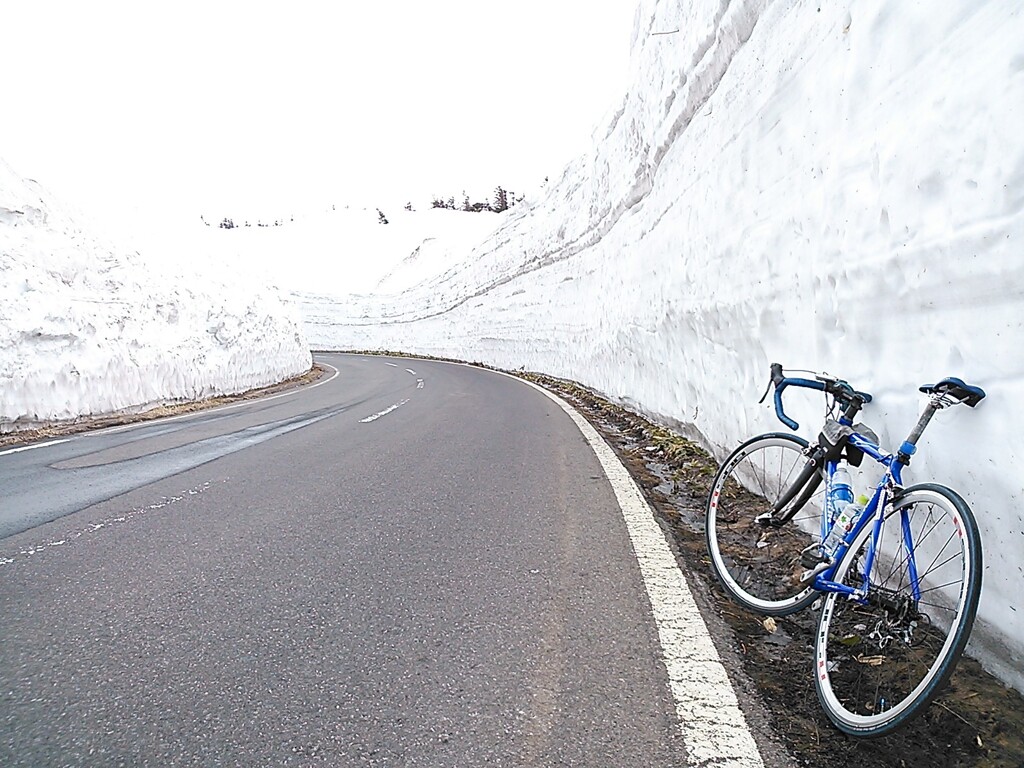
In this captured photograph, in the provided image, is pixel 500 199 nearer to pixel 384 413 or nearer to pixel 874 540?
pixel 384 413

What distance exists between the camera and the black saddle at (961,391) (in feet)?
6.70

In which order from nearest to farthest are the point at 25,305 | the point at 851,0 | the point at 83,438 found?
the point at 851,0, the point at 83,438, the point at 25,305

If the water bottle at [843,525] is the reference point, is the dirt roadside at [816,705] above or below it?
below

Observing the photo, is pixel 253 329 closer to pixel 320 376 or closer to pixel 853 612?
pixel 320 376

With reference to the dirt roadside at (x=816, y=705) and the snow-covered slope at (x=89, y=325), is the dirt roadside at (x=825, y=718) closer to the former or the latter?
the dirt roadside at (x=816, y=705)

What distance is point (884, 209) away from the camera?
9.05ft

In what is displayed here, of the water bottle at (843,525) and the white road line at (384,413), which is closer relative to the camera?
the water bottle at (843,525)

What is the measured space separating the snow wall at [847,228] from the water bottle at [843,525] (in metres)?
0.31

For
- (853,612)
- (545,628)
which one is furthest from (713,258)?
(545,628)

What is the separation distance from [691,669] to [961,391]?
132 cm

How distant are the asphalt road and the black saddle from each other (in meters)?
1.36

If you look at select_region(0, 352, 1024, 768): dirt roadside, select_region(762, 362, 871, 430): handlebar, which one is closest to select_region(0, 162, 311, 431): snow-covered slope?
select_region(0, 352, 1024, 768): dirt roadside

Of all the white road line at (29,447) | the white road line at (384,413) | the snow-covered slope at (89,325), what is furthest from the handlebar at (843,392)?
the snow-covered slope at (89,325)

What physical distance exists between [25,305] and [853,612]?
1106cm
